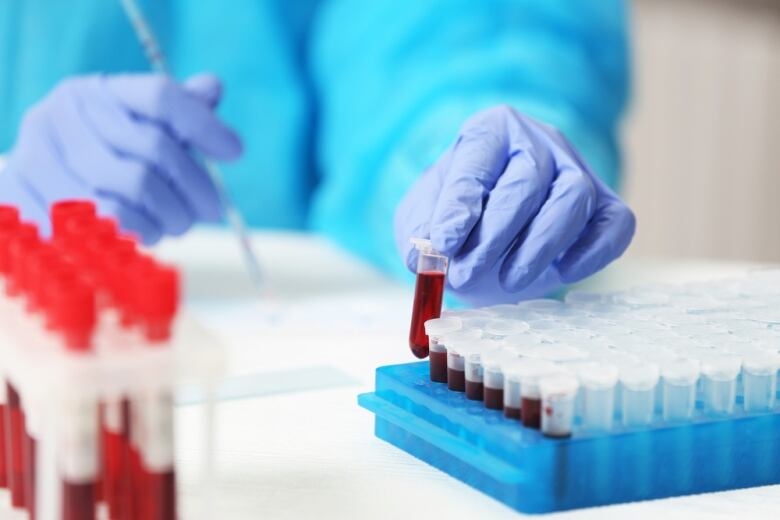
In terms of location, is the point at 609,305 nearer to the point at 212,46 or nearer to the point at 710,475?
the point at 710,475

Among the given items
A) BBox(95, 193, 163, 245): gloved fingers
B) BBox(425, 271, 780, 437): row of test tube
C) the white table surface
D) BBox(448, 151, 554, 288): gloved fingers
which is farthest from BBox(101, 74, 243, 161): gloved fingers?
BBox(425, 271, 780, 437): row of test tube

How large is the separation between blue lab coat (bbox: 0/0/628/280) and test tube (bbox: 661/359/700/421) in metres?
0.68

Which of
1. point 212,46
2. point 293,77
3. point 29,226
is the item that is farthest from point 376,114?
point 29,226

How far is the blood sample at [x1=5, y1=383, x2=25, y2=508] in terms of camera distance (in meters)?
0.68

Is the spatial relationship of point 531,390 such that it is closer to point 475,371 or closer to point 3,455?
point 475,371

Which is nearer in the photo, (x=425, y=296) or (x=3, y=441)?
(x=3, y=441)

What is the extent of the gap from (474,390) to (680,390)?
0.15 meters

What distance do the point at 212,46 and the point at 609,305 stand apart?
3.59 ft

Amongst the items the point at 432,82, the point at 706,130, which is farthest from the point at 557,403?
the point at 706,130

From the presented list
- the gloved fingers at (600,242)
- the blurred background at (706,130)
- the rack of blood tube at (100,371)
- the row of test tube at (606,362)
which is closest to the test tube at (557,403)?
the row of test tube at (606,362)

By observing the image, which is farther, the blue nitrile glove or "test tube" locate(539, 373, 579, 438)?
the blue nitrile glove

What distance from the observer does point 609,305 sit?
92 cm

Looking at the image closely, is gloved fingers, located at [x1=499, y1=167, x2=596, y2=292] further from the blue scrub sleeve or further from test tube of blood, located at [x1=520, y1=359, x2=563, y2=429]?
the blue scrub sleeve

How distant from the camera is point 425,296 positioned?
0.84m
